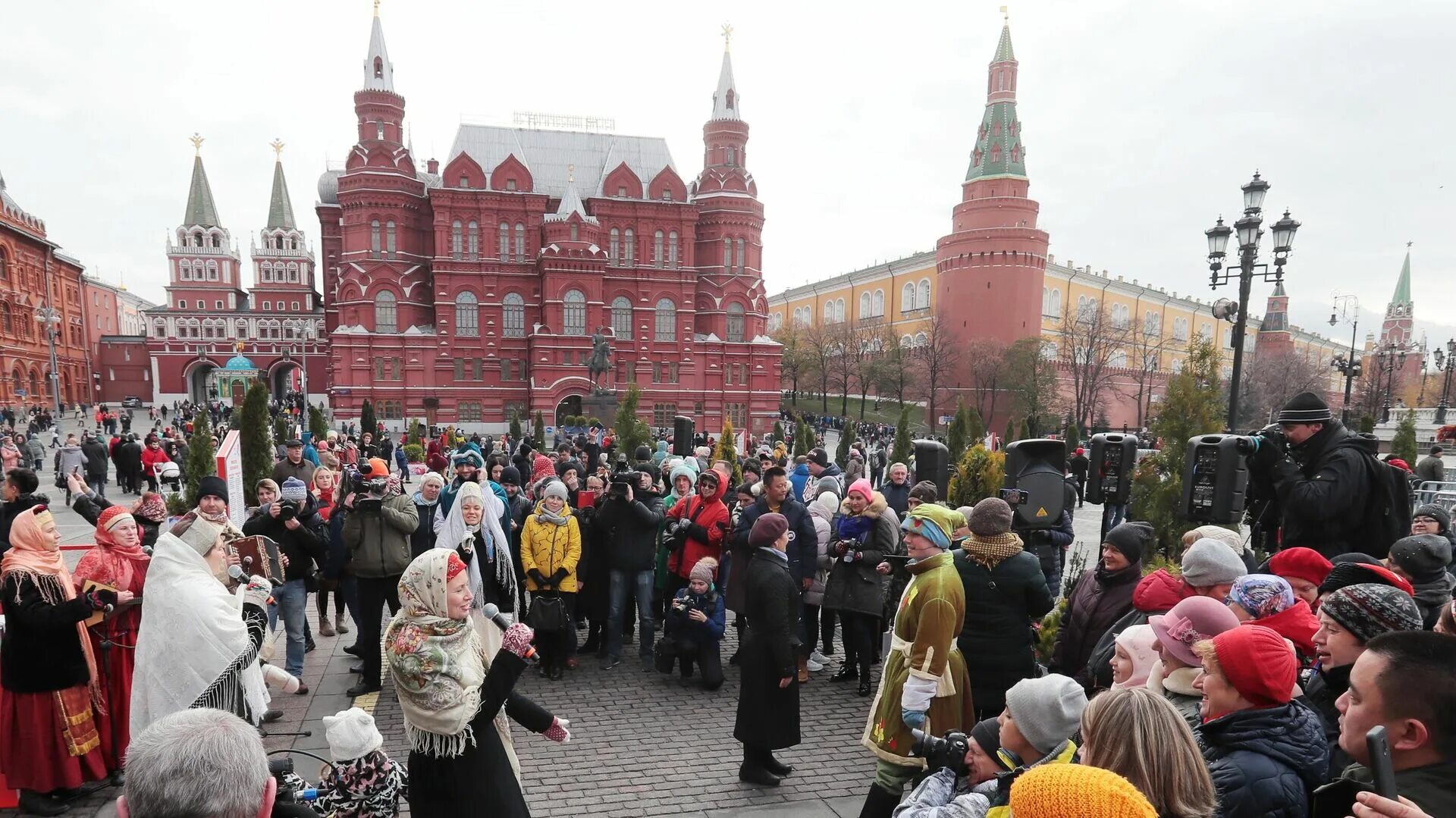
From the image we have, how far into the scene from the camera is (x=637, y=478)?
20.3ft

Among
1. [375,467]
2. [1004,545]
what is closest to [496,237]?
[375,467]

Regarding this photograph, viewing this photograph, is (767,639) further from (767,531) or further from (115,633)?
(115,633)

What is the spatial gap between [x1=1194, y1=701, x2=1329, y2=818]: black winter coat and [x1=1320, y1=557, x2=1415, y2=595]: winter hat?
4.11ft

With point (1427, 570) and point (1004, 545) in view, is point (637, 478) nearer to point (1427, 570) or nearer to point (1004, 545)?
point (1004, 545)

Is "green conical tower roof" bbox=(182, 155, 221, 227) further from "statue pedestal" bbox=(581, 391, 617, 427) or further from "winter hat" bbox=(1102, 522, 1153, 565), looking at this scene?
"winter hat" bbox=(1102, 522, 1153, 565)

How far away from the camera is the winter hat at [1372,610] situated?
7.55 ft

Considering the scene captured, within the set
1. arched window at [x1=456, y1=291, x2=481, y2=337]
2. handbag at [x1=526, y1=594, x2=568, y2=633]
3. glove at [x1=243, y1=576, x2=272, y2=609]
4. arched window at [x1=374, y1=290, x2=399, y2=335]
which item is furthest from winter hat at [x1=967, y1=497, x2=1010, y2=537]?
arched window at [x1=374, y1=290, x2=399, y2=335]

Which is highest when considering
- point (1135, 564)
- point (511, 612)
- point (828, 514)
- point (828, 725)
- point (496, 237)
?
point (496, 237)

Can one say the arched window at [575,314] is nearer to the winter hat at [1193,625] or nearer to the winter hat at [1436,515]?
the winter hat at [1436,515]

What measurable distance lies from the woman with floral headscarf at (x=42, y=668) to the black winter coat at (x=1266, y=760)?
16.7 ft

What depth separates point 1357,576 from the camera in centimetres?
301

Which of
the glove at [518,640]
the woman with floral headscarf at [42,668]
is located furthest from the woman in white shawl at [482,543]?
the glove at [518,640]

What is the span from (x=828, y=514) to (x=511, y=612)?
10.1ft

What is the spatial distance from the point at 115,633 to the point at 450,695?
10.0 feet
